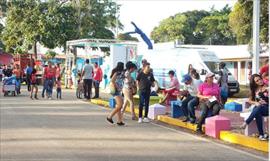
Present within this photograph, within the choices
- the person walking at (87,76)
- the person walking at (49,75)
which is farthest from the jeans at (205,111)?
the person walking at (49,75)

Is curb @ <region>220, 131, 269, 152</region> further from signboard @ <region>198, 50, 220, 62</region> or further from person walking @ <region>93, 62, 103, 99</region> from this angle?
signboard @ <region>198, 50, 220, 62</region>

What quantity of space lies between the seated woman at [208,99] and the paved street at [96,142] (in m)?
0.63

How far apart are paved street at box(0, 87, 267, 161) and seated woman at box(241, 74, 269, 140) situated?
86 cm

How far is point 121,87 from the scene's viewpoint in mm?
15289

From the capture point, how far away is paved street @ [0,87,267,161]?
9.76m

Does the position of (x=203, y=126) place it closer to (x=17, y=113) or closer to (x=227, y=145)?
(x=227, y=145)

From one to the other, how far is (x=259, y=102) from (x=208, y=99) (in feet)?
6.21

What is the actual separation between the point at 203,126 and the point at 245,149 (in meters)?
2.57

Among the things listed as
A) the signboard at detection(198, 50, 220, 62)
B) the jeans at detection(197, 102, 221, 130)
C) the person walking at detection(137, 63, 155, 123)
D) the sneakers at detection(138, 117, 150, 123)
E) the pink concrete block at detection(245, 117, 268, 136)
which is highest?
the signboard at detection(198, 50, 220, 62)

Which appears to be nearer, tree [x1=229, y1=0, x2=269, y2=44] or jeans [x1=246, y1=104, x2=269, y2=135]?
jeans [x1=246, y1=104, x2=269, y2=135]

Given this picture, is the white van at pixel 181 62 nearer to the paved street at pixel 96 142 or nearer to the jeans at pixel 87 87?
the jeans at pixel 87 87

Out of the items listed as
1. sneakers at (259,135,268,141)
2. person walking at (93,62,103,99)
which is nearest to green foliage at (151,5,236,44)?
person walking at (93,62,103,99)

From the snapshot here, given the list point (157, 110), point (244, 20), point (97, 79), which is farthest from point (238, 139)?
point (244, 20)

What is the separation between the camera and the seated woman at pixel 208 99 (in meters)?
13.2
